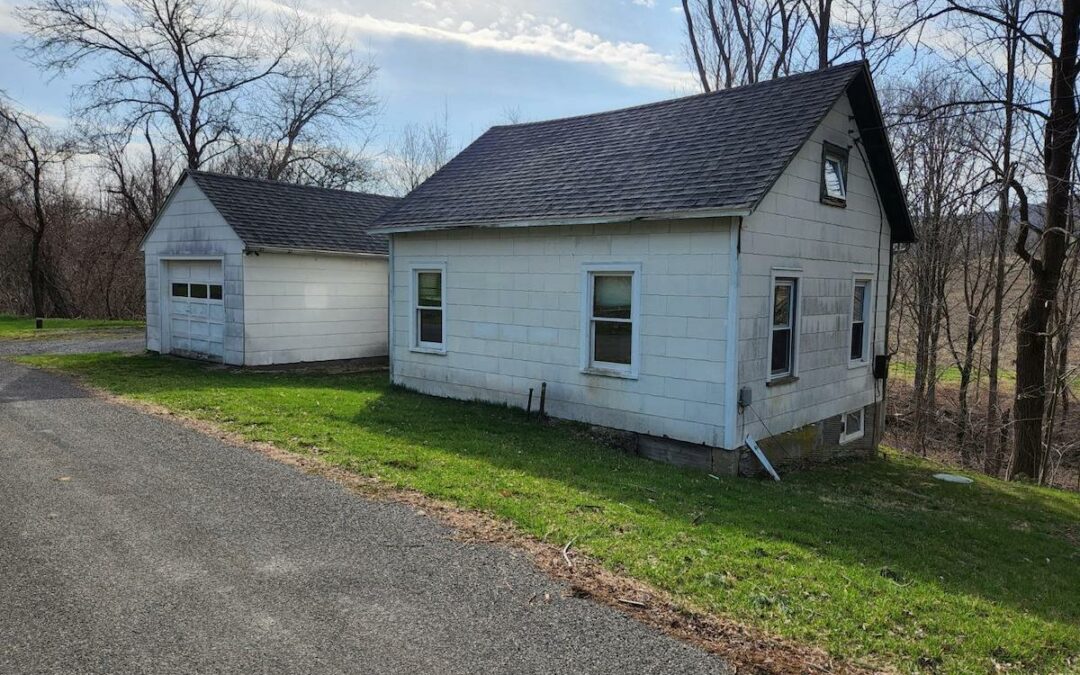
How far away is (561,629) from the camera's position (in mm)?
4309

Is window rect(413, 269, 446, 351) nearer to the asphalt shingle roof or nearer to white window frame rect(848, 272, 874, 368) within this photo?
the asphalt shingle roof

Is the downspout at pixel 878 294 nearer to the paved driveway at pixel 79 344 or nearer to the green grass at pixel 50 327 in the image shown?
the paved driveway at pixel 79 344

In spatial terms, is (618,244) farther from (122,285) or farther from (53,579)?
(122,285)

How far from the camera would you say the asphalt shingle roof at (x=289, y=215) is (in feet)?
52.7

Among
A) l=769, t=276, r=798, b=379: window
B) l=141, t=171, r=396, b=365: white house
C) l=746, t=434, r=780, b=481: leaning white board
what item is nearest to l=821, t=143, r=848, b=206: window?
l=769, t=276, r=798, b=379: window

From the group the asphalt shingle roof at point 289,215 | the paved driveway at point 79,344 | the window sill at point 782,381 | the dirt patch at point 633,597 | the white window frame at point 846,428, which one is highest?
the asphalt shingle roof at point 289,215

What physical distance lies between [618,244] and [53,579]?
7.41 metres

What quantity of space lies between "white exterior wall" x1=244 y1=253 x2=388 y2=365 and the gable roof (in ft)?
13.9

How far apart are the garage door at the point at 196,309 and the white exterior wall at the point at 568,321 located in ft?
18.3

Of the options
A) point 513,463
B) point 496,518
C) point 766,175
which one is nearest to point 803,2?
point 766,175

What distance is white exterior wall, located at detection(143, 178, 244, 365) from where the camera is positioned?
15672 mm

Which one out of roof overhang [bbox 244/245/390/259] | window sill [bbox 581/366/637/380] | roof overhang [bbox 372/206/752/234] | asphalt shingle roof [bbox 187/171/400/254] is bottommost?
window sill [bbox 581/366/637/380]

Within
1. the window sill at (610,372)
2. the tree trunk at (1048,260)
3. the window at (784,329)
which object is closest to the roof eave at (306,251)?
the window sill at (610,372)

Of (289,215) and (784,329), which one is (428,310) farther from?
(289,215)
